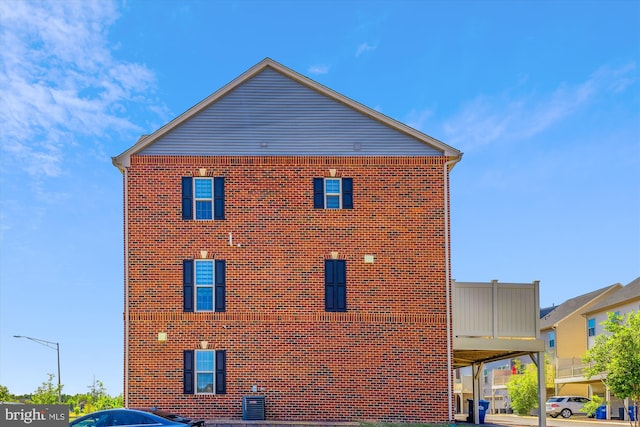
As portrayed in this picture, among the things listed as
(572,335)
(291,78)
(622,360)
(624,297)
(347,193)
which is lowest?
(572,335)

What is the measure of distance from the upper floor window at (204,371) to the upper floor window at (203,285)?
1450mm

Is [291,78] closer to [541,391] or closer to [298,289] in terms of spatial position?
[298,289]

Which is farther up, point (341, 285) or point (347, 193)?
point (347, 193)

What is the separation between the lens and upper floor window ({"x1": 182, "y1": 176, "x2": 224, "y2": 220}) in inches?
996

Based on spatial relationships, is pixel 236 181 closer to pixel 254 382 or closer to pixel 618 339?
pixel 254 382

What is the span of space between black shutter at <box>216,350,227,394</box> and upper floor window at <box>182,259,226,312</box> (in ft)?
4.76

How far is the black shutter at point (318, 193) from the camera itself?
2547cm

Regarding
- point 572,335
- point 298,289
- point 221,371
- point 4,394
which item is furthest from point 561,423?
point 4,394

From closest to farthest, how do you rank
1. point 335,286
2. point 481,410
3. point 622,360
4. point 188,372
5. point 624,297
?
1. point 188,372
2. point 335,286
3. point 622,360
4. point 481,410
5. point 624,297

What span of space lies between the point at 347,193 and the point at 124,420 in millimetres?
10794

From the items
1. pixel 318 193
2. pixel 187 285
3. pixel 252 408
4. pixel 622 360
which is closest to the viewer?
pixel 252 408

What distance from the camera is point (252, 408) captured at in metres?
24.1

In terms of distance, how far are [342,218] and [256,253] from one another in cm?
309

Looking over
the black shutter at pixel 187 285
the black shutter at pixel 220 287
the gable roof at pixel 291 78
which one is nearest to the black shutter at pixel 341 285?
the black shutter at pixel 220 287
